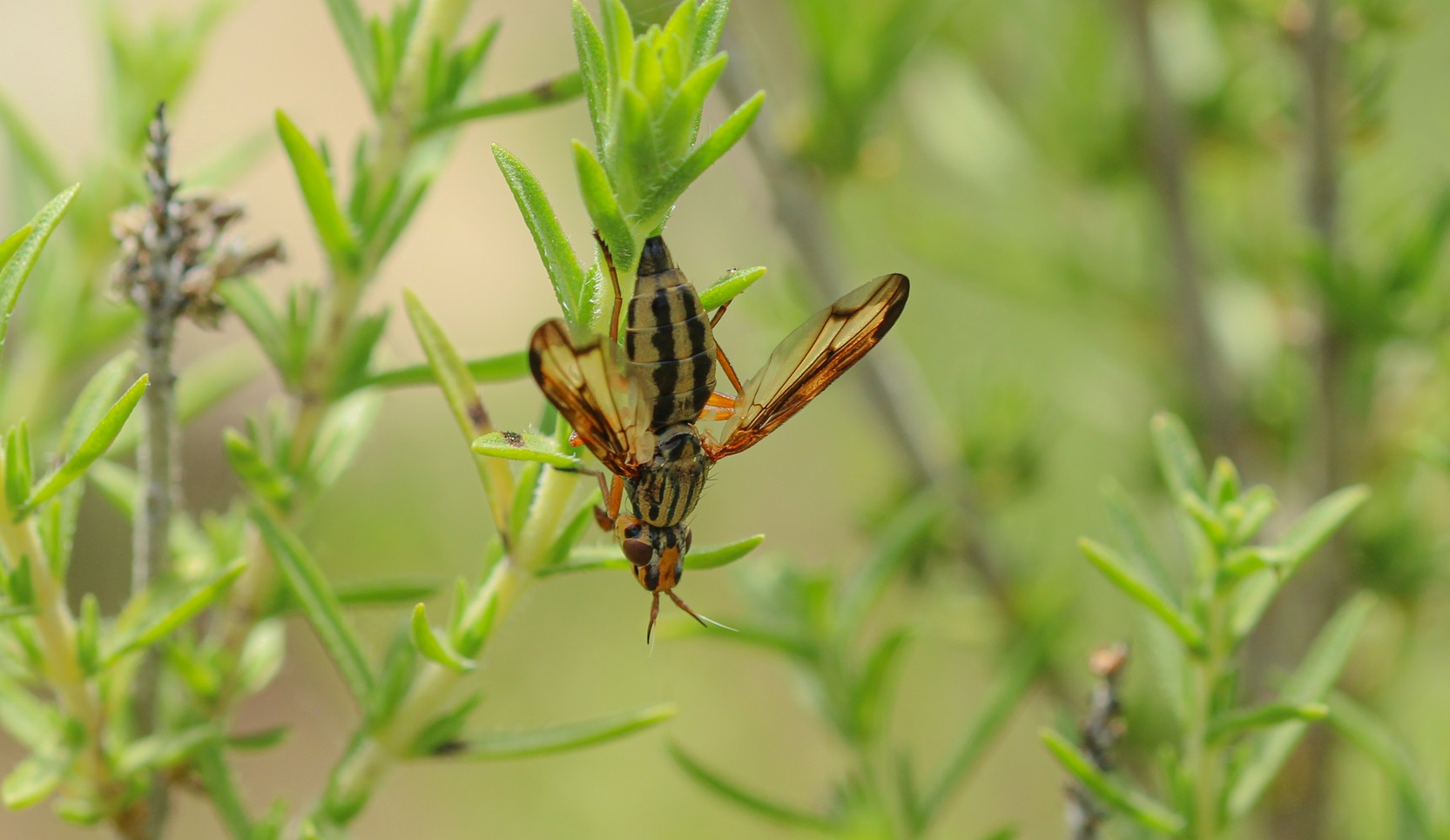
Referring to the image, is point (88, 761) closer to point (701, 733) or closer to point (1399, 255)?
point (1399, 255)

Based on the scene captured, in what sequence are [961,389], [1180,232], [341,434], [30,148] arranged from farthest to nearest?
[961,389] → [1180,232] → [30,148] → [341,434]

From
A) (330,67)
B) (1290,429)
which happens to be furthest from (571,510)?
(330,67)

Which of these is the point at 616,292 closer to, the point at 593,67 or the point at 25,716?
the point at 593,67

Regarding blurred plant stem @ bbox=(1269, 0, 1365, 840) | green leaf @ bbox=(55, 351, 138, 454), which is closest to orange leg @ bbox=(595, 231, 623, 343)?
green leaf @ bbox=(55, 351, 138, 454)

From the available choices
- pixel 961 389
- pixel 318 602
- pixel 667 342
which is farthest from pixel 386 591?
pixel 961 389

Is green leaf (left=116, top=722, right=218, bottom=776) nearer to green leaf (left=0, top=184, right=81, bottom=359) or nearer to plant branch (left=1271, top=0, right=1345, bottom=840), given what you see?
green leaf (left=0, top=184, right=81, bottom=359)
